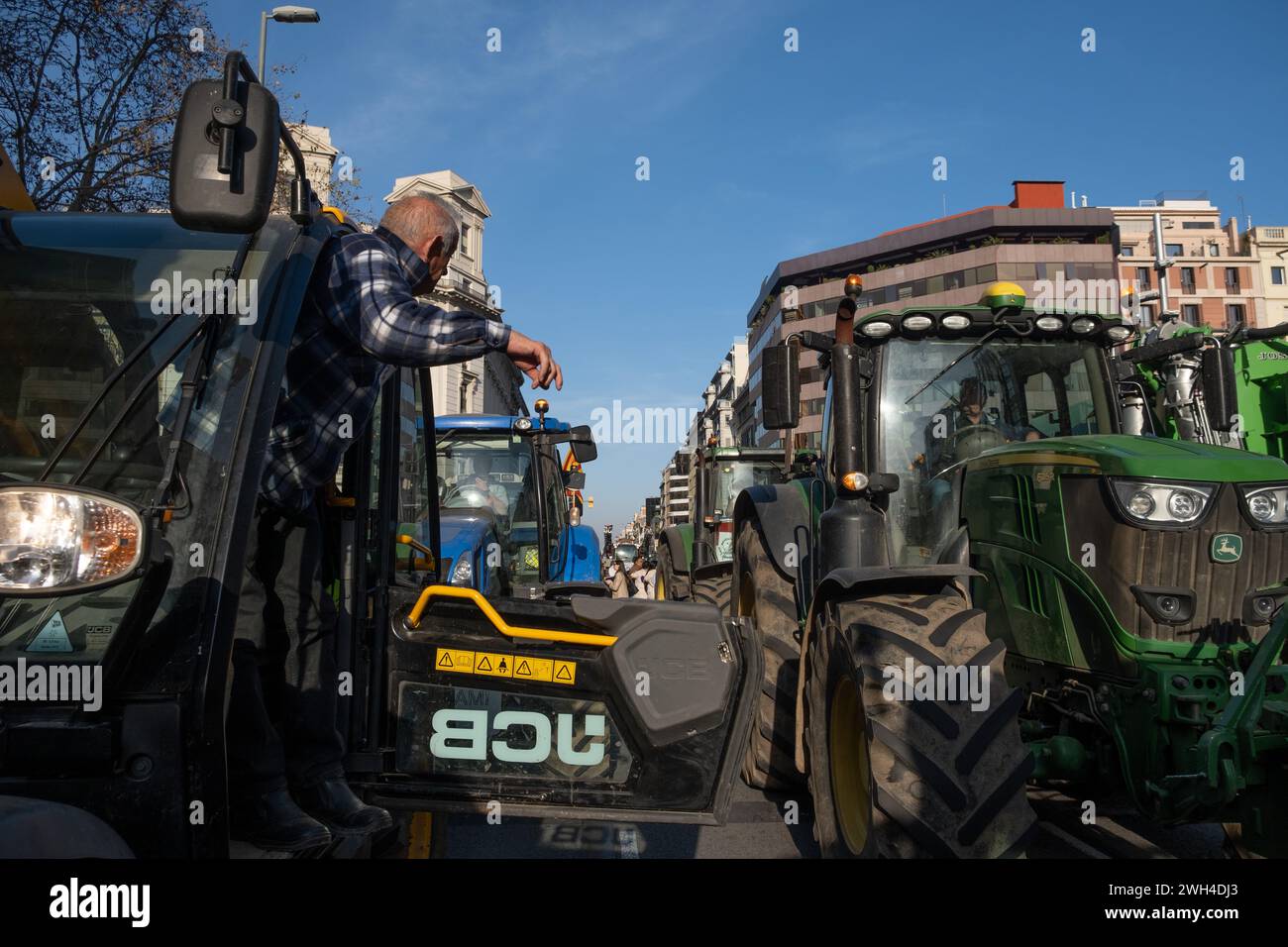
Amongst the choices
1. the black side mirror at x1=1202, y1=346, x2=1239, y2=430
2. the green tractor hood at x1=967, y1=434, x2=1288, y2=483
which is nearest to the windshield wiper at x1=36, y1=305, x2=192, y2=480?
the green tractor hood at x1=967, y1=434, x2=1288, y2=483

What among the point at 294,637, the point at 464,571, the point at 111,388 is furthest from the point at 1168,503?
the point at 464,571

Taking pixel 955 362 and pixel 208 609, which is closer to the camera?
pixel 208 609

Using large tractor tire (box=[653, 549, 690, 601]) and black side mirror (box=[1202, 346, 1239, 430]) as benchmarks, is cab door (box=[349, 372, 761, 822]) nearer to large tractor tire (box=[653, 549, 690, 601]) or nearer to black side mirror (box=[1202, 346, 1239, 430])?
black side mirror (box=[1202, 346, 1239, 430])

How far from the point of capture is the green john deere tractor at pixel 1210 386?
4730 millimetres

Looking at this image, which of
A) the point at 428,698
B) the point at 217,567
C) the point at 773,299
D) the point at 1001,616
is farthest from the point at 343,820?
the point at 773,299

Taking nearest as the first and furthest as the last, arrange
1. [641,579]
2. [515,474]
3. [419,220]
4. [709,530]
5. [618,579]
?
[419,220], [515,474], [709,530], [618,579], [641,579]

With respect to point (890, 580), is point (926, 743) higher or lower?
lower

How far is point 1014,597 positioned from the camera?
181 inches

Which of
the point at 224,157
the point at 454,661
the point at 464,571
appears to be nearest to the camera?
the point at 224,157

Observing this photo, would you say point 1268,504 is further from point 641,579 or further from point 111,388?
point 641,579

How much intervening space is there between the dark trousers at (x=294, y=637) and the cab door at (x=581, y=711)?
209mm

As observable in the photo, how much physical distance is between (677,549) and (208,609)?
10850 mm
